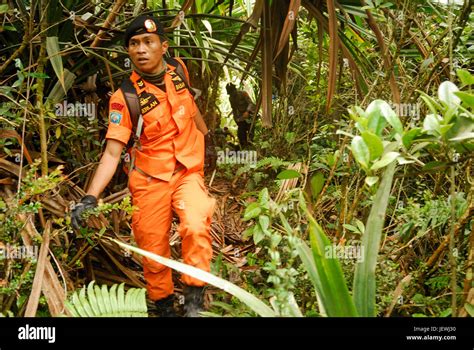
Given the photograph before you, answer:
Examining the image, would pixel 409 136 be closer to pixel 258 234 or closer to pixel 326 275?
pixel 326 275

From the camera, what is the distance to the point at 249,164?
138 inches

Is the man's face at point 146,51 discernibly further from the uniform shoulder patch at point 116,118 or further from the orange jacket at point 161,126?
the uniform shoulder patch at point 116,118

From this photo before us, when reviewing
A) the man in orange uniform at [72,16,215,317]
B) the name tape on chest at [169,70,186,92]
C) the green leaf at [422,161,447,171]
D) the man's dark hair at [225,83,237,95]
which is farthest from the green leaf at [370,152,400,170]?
the man's dark hair at [225,83,237,95]

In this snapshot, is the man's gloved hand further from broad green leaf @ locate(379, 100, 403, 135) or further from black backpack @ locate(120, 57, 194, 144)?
broad green leaf @ locate(379, 100, 403, 135)

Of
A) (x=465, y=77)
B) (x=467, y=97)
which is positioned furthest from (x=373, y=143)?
(x=465, y=77)

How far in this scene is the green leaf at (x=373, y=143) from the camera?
5.40ft

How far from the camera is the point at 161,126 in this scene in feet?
8.02

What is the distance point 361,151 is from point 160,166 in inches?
39.4

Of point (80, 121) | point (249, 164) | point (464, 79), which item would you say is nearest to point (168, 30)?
point (80, 121)

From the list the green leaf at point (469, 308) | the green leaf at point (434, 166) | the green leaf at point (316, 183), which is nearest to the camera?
the green leaf at point (434, 166)

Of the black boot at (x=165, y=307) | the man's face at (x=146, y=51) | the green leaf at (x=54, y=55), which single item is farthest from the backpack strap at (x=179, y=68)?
the black boot at (x=165, y=307)

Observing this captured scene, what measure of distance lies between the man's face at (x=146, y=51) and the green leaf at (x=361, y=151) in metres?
1.05

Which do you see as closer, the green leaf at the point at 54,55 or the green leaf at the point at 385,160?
the green leaf at the point at 385,160

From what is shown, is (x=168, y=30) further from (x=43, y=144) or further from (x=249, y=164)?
(x=249, y=164)
